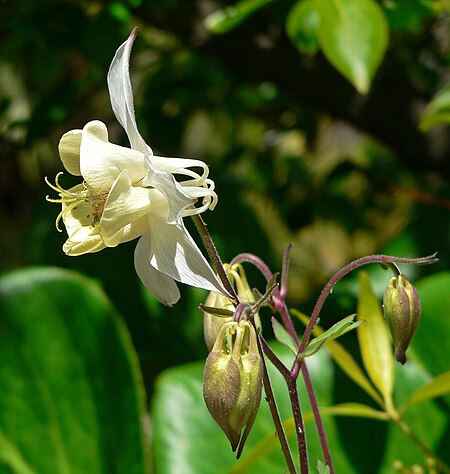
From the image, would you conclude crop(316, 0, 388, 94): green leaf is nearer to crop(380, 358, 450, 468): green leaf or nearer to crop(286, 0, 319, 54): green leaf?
crop(286, 0, 319, 54): green leaf

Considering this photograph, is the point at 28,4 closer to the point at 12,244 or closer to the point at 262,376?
the point at 262,376

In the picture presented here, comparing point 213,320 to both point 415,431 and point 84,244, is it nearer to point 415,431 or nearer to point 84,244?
point 84,244

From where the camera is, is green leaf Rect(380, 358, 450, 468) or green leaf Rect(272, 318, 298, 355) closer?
green leaf Rect(272, 318, 298, 355)

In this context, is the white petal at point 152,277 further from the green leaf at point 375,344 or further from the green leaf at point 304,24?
the green leaf at point 304,24

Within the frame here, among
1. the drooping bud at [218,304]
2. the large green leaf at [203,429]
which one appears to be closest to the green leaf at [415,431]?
the large green leaf at [203,429]

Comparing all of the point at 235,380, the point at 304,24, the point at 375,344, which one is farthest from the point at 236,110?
the point at 235,380

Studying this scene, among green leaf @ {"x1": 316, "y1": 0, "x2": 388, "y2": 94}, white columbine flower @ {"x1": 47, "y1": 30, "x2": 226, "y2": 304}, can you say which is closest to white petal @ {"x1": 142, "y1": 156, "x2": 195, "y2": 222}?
white columbine flower @ {"x1": 47, "y1": 30, "x2": 226, "y2": 304}

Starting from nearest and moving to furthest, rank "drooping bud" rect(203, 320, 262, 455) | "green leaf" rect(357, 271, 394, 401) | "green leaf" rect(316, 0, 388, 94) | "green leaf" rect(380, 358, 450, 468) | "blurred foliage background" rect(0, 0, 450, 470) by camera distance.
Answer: "drooping bud" rect(203, 320, 262, 455), "green leaf" rect(357, 271, 394, 401), "green leaf" rect(316, 0, 388, 94), "green leaf" rect(380, 358, 450, 468), "blurred foliage background" rect(0, 0, 450, 470)
